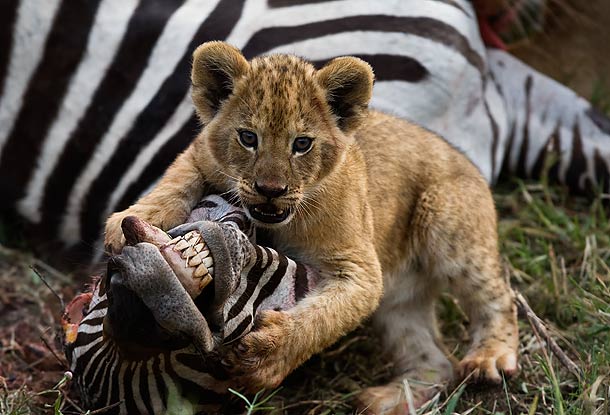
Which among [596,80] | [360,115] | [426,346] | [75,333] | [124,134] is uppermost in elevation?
[360,115]

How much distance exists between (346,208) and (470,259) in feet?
2.59

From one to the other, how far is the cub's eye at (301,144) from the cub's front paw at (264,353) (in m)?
0.55

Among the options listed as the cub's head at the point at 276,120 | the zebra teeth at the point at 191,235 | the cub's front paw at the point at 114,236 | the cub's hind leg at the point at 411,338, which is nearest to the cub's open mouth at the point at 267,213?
the cub's head at the point at 276,120

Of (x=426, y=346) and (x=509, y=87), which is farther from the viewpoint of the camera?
(x=509, y=87)

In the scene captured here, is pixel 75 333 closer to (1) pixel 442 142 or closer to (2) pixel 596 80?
(1) pixel 442 142

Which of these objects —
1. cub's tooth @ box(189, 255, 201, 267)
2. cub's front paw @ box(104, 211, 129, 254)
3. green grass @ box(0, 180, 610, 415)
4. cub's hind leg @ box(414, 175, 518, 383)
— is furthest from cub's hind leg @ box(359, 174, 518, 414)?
cub's tooth @ box(189, 255, 201, 267)

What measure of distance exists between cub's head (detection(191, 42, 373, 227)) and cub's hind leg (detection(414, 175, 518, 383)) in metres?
0.71

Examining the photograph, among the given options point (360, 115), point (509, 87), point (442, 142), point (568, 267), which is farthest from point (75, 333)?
point (509, 87)

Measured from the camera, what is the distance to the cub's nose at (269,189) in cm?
323

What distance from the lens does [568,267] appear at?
5.07 m

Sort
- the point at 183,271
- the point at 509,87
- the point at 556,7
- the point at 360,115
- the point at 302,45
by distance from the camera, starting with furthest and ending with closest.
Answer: the point at 556,7 → the point at 509,87 → the point at 302,45 → the point at 360,115 → the point at 183,271

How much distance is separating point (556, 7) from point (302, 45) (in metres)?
2.39

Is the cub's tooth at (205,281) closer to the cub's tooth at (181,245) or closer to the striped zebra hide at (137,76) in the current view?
the cub's tooth at (181,245)

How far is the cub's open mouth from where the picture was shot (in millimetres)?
3287
